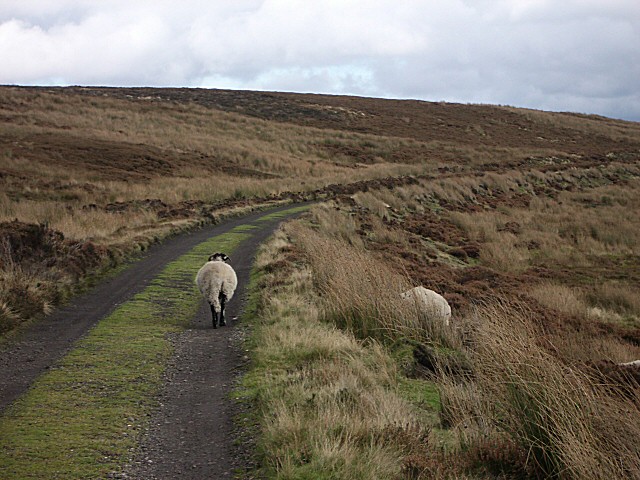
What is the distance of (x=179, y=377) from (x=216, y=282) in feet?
10.3

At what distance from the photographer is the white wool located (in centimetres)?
1072

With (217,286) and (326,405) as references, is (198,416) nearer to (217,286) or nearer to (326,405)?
(326,405)

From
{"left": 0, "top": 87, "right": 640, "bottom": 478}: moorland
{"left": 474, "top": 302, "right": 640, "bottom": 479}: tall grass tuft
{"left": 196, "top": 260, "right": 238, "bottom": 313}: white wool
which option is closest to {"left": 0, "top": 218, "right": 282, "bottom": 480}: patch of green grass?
{"left": 196, "top": 260, "right": 238, "bottom": 313}: white wool

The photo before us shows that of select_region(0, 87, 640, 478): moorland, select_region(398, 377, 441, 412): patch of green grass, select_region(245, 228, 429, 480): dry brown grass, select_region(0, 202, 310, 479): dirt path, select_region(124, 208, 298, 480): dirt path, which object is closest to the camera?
select_region(245, 228, 429, 480): dry brown grass

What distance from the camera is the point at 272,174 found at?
48.0 metres

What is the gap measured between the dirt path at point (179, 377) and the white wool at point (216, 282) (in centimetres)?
50

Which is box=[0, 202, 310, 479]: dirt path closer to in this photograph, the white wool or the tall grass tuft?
the white wool

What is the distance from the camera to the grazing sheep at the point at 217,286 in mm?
10703

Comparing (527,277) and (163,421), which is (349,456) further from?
(527,277)

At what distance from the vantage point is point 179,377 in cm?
787

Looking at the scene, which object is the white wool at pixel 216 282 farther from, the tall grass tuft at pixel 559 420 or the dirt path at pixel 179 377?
the tall grass tuft at pixel 559 420

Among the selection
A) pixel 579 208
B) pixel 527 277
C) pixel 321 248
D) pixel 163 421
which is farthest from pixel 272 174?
pixel 163 421

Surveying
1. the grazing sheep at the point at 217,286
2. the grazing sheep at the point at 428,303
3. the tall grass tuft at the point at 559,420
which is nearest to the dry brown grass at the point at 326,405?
the tall grass tuft at the point at 559,420

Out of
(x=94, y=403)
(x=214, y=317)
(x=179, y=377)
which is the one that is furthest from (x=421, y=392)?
(x=214, y=317)
